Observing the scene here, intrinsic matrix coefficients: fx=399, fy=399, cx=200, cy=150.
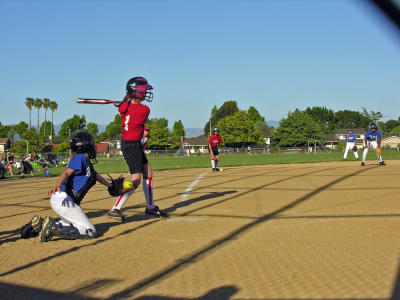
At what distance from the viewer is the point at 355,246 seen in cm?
379

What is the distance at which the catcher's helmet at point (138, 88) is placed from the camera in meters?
5.98

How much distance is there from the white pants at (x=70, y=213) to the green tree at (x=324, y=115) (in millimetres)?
138143

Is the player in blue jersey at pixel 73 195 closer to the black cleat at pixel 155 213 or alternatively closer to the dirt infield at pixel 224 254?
the dirt infield at pixel 224 254

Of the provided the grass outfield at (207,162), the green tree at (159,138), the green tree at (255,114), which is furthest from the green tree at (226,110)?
the grass outfield at (207,162)

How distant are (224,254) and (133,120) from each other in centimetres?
283

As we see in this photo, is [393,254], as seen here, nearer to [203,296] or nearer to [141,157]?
[203,296]

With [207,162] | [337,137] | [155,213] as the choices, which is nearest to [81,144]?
[155,213]

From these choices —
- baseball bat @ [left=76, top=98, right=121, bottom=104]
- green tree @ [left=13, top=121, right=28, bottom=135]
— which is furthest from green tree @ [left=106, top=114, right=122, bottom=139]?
baseball bat @ [left=76, top=98, right=121, bottom=104]

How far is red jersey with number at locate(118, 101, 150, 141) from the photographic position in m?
5.85

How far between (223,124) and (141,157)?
82.4 m

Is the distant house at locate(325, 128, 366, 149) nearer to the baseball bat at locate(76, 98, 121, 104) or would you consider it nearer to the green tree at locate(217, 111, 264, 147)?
the green tree at locate(217, 111, 264, 147)

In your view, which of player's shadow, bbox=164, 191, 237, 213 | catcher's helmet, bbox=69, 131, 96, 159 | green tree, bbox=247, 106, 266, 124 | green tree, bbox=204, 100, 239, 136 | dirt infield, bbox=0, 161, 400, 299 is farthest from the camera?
green tree, bbox=247, 106, 266, 124

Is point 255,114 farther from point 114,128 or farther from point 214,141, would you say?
point 214,141

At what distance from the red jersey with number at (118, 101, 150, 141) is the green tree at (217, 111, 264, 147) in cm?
7835
